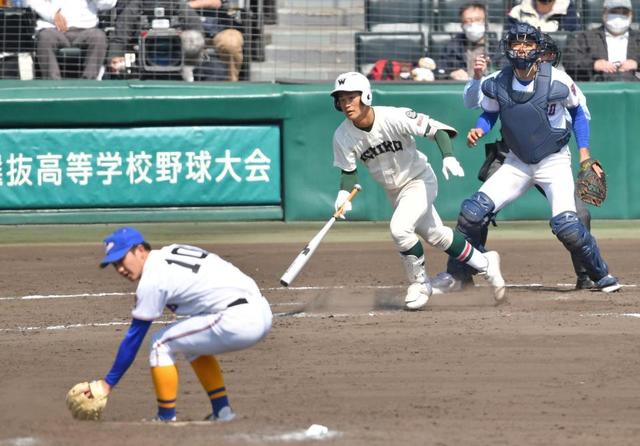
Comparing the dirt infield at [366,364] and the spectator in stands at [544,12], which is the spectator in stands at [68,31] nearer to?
the dirt infield at [366,364]

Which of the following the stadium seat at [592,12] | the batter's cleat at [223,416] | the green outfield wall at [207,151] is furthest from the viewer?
the stadium seat at [592,12]

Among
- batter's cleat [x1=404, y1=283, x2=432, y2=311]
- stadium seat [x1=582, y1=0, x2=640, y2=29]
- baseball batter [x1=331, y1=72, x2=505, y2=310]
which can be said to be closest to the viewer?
baseball batter [x1=331, y1=72, x2=505, y2=310]

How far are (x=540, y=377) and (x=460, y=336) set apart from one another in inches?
52.9

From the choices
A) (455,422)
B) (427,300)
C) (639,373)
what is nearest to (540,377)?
(639,373)

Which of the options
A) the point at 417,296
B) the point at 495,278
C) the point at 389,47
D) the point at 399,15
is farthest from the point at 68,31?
the point at 495,278

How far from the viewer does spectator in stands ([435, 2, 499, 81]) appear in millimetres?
15984

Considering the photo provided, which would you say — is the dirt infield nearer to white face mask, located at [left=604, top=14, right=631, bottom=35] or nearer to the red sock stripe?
the red sock stripe

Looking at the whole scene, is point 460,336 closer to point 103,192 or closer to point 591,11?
point 103,192

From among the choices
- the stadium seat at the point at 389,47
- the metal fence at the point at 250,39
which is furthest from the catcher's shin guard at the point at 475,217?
the stadium seat at the point at 389,47

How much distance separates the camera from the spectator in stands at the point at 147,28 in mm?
15695

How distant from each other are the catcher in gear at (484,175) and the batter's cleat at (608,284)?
17 centimetres

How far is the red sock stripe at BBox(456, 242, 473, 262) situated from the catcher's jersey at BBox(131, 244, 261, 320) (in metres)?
3.80

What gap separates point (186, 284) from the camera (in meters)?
6.28

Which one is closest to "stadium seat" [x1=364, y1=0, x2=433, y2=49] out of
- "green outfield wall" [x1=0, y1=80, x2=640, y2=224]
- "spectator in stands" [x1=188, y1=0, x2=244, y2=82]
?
"green outfield wall" [x1=0, y1=80, x2=640, y2=224]
